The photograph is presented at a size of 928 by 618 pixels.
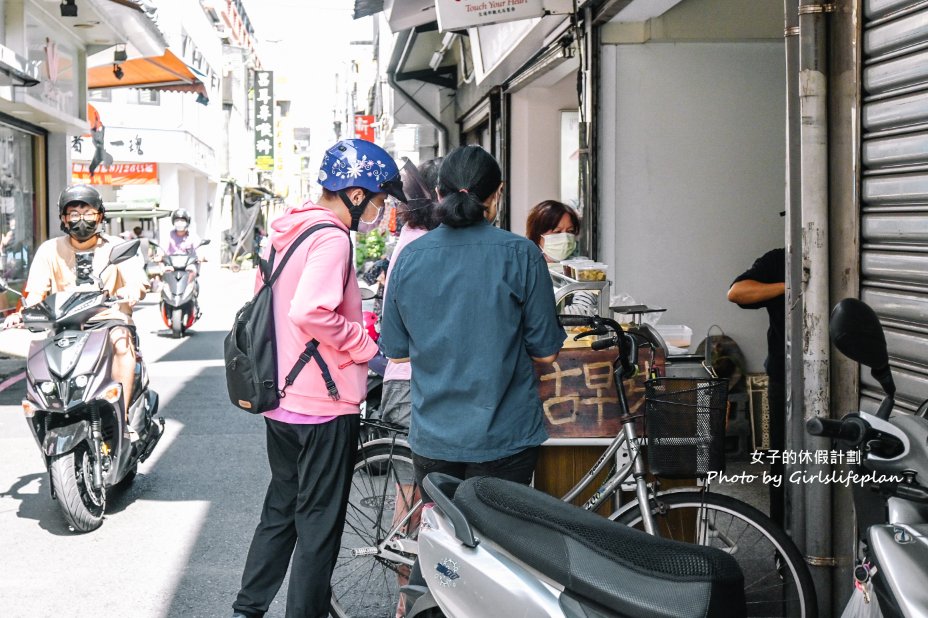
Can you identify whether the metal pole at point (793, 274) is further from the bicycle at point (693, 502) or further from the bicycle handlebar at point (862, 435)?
the bicycle handlebar at point (862, 435)

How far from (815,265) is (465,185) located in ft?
4.19

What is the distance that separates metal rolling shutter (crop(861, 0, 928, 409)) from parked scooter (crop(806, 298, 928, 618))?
128 cm

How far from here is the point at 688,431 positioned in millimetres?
3539

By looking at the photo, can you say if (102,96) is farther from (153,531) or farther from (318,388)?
(318,388)

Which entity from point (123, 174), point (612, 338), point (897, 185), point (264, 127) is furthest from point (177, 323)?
point (264, 127)

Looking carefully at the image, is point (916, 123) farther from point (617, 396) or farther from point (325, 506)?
point (325, 506)

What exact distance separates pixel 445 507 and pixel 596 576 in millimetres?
598

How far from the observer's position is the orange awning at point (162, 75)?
17.3m

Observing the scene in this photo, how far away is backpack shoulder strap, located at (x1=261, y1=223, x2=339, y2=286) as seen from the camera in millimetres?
3771

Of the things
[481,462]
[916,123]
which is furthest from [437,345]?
[916,123]

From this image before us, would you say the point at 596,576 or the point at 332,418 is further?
the point at 332,418

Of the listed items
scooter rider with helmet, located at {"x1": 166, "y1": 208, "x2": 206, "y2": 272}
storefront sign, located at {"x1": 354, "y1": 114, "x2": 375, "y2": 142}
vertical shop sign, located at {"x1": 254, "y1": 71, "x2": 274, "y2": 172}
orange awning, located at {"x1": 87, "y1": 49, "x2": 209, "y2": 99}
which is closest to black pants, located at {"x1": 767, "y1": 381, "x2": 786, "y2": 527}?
scooter rider with helmet, located at {"x1": 166, "y1": 208, "x2": 206, "y2": 272}

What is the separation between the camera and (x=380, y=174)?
3908mm

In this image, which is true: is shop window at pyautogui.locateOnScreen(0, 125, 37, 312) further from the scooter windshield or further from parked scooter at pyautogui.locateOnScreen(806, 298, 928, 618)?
parked scooter at pyautogui.locateOnScreen(806, 298, 928, 618)
